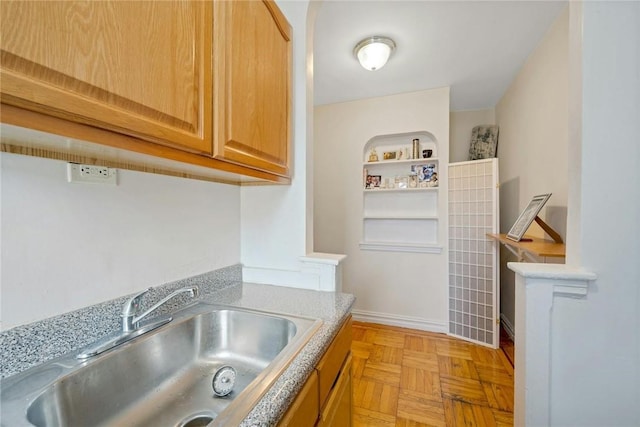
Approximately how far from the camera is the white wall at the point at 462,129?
3.08 meters

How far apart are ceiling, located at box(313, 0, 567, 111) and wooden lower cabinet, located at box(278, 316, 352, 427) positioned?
6.28 ft

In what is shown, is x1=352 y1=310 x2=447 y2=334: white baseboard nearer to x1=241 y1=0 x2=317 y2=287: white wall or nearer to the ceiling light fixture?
x1=241 y1=0 x2=317 y2=287: white wall

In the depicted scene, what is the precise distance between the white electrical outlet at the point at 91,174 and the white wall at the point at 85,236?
2 cm

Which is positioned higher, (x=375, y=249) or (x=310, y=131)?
(x=310, y=131)

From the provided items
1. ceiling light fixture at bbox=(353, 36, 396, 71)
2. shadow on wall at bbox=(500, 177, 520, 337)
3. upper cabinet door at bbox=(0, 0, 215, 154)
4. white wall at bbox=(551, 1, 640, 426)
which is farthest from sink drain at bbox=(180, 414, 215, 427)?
shadow on wall at bbox=(500, 177, 520, 337)

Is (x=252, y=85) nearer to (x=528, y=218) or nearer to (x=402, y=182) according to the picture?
(x=528, y=218)

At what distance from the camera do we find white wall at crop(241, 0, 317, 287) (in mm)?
1293

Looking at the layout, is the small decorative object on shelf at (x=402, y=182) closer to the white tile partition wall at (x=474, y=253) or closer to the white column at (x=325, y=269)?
the white tile partition wall at (x=474, y=253)

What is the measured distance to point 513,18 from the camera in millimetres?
1682

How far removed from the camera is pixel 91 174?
0.75 m

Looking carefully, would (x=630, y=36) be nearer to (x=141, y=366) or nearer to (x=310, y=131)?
(x=310, y=131)

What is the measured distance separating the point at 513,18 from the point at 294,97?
5.38 ft

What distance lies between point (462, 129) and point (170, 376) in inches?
143

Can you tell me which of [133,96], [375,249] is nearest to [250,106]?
[133,96]
